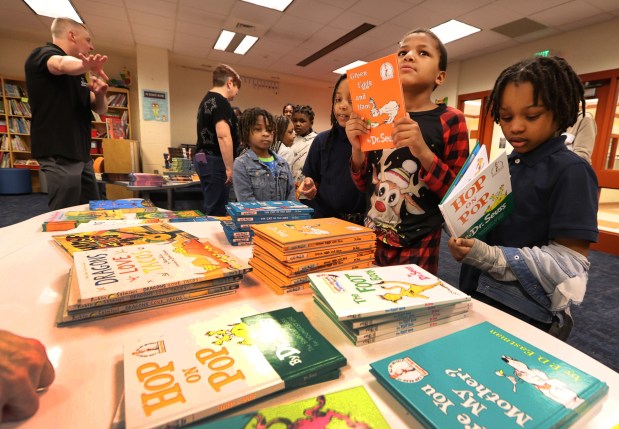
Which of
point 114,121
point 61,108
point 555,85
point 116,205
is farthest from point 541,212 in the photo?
point 114,121

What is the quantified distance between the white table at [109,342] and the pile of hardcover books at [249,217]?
11.0 inches

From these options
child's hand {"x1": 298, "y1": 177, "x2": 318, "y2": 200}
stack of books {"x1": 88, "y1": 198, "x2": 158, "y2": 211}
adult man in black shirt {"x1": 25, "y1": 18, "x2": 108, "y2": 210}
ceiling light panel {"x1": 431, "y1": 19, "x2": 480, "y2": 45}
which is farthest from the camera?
ceiling light panel {"x1": 431, "y1": 19, "x2": 480, "y2": 45}

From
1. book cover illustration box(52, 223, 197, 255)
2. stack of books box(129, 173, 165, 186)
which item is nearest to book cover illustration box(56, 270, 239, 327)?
book cover illustration box(52, 223, 197, 255)

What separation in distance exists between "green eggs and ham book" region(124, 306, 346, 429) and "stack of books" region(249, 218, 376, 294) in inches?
6.9

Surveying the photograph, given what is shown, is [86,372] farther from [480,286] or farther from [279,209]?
[480,286]

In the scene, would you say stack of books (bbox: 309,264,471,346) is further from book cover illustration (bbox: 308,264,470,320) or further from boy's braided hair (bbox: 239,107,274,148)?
boy's braided hair (bbox: 239,107,274,148)

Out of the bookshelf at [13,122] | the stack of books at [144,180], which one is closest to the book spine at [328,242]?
the stack of books at [144,180]

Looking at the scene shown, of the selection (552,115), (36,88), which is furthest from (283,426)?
(36,88)

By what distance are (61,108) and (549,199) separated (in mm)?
2475

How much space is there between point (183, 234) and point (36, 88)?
161cm

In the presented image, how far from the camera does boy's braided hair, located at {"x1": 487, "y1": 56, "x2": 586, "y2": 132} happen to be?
85cm

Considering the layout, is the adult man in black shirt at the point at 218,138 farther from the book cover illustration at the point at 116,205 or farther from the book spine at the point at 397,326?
the book spine at the point at 397,326

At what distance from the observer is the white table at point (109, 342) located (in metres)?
0.44

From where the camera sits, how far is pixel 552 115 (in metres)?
0.86
